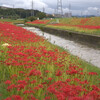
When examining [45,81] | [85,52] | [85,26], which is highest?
[85,26]

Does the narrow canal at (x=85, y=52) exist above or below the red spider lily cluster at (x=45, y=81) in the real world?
below

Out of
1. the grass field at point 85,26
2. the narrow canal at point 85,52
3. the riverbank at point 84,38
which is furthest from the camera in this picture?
the grass field at point 85,26

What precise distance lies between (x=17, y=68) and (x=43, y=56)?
1.22m

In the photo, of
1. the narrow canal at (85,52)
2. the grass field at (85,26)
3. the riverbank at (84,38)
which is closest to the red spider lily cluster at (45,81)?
the narrow canal at (85,52)

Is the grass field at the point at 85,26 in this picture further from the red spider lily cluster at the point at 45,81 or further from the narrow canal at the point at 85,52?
the red spider lily cluster at the point at 45,81

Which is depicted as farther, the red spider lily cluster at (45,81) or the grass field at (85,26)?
the grass field at (85,26)

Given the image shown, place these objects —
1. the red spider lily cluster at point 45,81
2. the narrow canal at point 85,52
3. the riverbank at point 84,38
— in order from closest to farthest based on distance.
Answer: the red spider lily cluster at point 45,81, the narrow canal at point 85,52, the riverbank at point 84,38

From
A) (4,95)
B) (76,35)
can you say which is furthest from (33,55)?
(76,35)

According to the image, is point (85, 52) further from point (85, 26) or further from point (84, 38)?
point (85, 26)

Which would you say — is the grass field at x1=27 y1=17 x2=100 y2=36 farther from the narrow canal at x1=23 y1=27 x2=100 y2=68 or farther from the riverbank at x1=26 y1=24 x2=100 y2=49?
the narrow canal at x1=23 y1=27 x2=100 y2=68

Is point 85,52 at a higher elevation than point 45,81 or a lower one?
lower

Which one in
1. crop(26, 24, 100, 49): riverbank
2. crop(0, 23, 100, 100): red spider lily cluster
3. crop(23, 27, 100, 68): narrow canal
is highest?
crop(0, 23, 100, 100): red spider lily cluster

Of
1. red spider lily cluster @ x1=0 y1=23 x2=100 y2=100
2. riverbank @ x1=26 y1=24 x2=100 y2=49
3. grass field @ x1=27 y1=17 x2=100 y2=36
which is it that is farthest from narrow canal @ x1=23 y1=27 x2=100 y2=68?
grass field @ x1=27 y1=17 x2=100 y2=36

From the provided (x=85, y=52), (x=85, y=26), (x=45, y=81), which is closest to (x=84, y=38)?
(x=85, y=52)
